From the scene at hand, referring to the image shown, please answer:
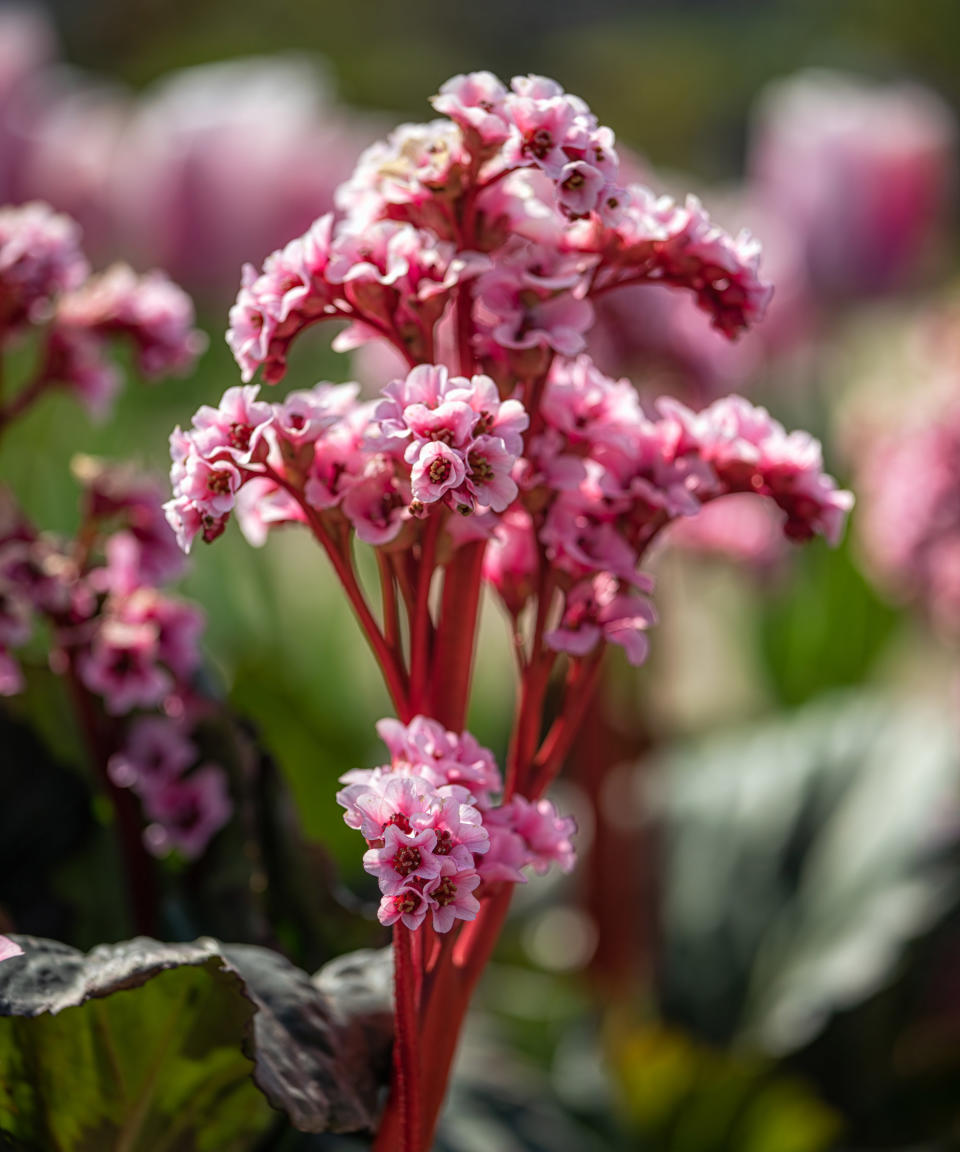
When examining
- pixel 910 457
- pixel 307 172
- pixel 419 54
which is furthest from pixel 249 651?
pixel 419 54

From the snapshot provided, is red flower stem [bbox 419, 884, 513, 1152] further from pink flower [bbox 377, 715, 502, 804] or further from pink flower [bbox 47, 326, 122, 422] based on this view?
pink flower [bbox 47, 326, 122, 422]

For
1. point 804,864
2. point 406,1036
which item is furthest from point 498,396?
point 804,864

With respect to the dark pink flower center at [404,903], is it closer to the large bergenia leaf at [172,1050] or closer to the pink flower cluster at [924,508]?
the large bergenia leaf at [172,1050]

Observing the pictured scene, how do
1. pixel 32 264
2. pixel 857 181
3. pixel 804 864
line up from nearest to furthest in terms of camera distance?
pixel 32 264
pixel 804 864
pixel 857 181

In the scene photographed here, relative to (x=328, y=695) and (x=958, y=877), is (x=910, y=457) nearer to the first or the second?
(x=958, y=877)

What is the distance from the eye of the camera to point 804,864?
2.42 ft

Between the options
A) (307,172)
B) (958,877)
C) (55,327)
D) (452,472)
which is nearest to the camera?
(452,472)

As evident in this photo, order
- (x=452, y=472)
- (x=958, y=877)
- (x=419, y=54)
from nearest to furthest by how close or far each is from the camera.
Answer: (x=452, y=472), (x=958, y=877), (x=419, y=54)

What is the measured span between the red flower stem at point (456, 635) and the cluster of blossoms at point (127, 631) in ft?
0.30

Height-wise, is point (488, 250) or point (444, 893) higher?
point (488, 250)

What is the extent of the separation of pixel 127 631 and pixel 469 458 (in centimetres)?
15

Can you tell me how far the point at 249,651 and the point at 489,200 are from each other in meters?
0.56

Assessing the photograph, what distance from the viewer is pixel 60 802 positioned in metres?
0.43

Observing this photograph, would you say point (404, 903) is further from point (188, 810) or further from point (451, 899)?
point (188, 810)
